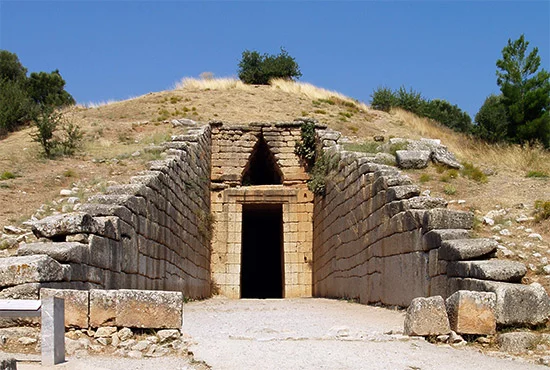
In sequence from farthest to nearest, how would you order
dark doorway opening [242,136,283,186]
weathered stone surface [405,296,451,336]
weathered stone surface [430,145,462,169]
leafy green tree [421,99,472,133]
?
1. leafy green tree [421,99,472,133]
2. dark doorway opening [242,136,283,186]
3. weathered stone surface [430,145,462,169]
4. weathered stone surface [405,296,451,336]

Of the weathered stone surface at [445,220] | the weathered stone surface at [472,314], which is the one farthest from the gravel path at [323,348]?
the weathered stone surface at [445,220]

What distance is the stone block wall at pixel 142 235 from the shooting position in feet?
24.2

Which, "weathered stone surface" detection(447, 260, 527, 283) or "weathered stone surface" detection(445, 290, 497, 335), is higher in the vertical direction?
"weathered stone surface" detection(447, 260, 527, 283)

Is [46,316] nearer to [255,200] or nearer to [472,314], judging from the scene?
[472,314]

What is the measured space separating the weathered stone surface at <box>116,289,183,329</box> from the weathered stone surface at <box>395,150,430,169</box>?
7420 mm

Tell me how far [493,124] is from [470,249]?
19.1 m

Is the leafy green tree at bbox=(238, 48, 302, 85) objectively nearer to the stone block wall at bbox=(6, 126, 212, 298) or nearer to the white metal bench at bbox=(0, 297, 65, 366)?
the stone block wall at bbox=(6, 126, 212, 298)

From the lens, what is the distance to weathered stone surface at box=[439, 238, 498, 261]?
7.85 metres

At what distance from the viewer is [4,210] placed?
422 inches

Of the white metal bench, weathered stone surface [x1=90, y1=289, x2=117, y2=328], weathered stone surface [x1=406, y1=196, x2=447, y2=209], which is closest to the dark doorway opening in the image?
weathered stone surface [x1=406, y1=196, x2=447, y2=209]

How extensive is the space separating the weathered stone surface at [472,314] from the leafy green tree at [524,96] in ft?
53.8

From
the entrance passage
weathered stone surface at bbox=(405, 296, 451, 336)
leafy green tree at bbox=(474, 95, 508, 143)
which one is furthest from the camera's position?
leafy green tree at bbox=(474, 95, 508, 143)

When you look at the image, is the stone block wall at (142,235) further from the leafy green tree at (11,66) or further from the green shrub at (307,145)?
the leafy green tree at (11,66)

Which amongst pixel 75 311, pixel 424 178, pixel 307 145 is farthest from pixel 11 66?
pixel 75 311
